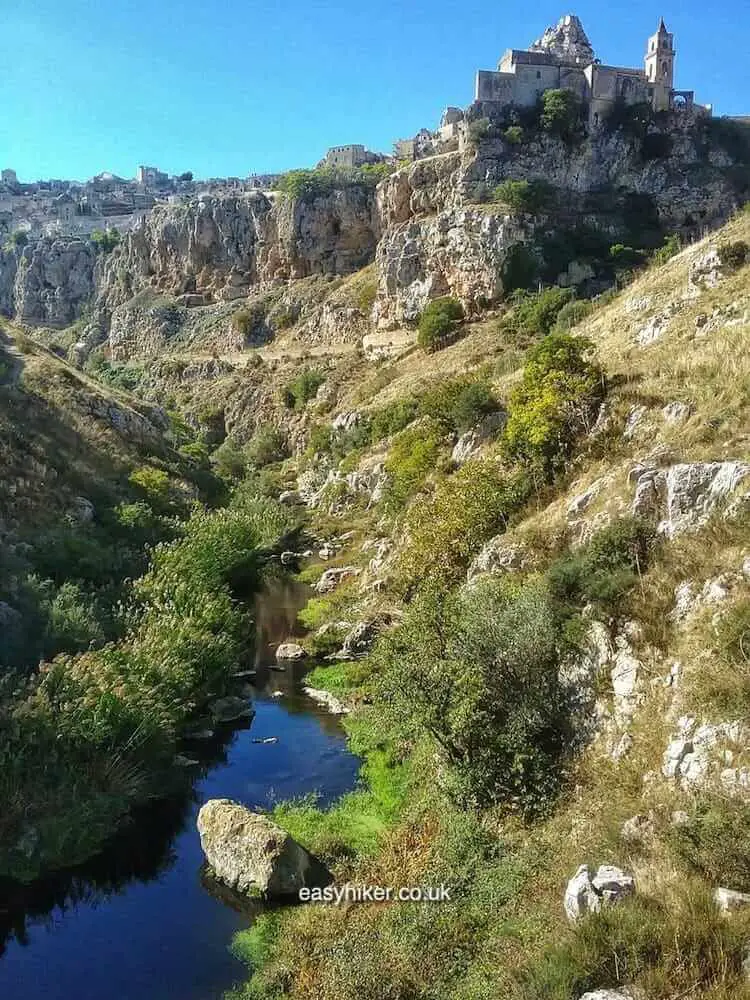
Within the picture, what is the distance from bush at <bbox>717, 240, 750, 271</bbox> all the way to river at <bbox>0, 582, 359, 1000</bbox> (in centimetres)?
2208

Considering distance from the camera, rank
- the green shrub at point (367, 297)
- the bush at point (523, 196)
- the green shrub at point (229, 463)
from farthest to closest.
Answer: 1. the green shrub at point (367, 297)
2. the bush at point (523, 196)
3. the green shrub at point (229, 463)

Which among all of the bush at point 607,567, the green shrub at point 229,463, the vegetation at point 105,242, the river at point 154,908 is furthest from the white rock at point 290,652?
the vegetation at point 105,242

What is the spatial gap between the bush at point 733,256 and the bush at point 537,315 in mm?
16789

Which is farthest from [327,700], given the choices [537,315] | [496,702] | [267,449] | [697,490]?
[267,449]

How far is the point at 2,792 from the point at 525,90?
2705 inches

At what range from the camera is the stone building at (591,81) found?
212ft

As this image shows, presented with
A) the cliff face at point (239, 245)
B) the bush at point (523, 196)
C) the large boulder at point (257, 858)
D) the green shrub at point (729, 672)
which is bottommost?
the large boulder at point (257, 858)

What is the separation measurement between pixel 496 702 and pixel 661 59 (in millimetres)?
71032

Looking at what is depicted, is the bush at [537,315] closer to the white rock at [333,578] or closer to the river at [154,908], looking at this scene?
the white rock at [333,578]

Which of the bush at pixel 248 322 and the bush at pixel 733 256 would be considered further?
the bush at pixel 248 322

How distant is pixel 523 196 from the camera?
57312 millimetres

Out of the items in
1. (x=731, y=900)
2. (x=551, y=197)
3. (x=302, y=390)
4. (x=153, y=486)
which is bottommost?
(x=731, y=900)

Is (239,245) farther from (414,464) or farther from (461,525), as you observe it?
(461,525)

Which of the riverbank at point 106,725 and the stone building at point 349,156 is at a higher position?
the stone building at point 349,156
